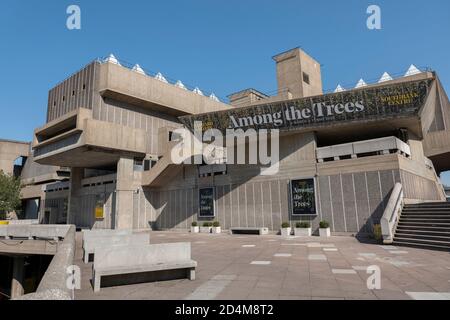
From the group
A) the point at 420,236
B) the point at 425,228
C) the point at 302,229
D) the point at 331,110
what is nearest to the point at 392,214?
the point at 425,228

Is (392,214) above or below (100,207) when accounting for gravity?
below

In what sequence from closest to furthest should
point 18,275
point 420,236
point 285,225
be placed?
point 420,236 < point 18,275 < point 285,225

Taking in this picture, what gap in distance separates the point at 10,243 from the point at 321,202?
2286cm

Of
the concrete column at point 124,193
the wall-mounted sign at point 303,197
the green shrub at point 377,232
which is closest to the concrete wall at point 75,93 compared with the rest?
the concrete column at point 124,193

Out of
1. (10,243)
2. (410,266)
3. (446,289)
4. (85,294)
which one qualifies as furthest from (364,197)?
(10,243)

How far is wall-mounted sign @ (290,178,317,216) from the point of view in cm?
2523

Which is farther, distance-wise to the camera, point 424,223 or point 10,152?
point 10,152

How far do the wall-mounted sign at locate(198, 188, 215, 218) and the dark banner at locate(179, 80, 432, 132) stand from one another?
6.88 meters

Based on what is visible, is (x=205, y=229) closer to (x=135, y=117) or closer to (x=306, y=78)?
(x=135, y=117)

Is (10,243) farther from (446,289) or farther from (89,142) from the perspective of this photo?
(446,289)

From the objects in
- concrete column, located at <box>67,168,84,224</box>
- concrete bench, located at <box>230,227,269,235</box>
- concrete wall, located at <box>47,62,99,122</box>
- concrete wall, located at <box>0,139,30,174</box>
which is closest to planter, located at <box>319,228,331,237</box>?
concrete bench, located at <box>230,227,269,235</box>

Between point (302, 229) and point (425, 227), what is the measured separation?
932 centimetres

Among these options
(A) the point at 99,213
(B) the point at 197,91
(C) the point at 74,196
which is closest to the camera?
(A) the point at 99,213

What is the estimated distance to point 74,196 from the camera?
40.8 m
